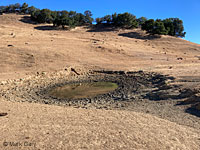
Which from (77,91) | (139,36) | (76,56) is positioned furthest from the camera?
(139,36)

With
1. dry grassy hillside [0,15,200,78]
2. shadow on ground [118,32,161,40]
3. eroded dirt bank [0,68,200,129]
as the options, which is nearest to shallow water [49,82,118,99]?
eroded dirt bank [0,68,200,129]

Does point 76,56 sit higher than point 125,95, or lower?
higher

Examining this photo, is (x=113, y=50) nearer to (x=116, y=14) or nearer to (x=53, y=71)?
(x=53, y=71)

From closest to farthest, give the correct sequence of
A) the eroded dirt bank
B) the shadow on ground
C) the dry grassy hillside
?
the eroded dirt bank → the dry grassy hillside → the shadow on ground

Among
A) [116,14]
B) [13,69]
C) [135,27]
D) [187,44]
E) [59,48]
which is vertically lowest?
[13,69]

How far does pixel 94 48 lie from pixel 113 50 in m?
3.28

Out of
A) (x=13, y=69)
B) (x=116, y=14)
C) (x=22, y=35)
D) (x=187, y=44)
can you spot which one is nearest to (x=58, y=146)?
(x=13, y=69)

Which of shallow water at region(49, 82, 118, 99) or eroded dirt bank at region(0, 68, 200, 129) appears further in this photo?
shallow water at region(49, 82, 118, 99)

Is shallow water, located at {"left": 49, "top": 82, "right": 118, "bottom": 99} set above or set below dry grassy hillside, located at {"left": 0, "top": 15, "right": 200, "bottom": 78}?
below

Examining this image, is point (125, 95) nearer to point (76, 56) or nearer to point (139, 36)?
point (76, 56)

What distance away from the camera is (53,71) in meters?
20.8

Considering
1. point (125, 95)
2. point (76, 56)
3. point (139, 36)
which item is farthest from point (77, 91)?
point (139, 36)

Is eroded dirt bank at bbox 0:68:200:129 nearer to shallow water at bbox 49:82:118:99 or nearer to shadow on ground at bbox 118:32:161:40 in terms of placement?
shallow water at bbox 49:82:118:99

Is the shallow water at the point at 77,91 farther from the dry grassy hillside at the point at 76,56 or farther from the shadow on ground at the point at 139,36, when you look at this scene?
the shadow on ground at the point at 139,36
